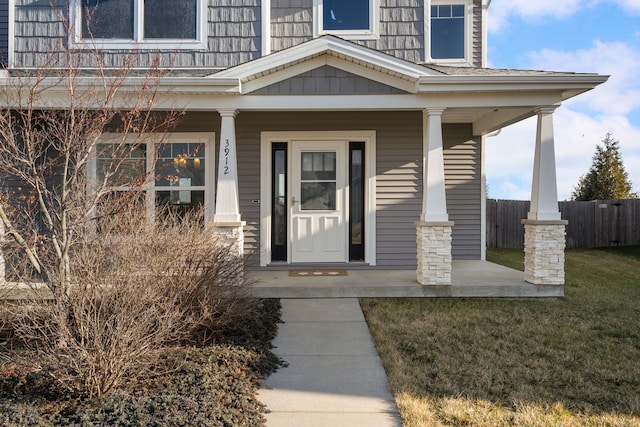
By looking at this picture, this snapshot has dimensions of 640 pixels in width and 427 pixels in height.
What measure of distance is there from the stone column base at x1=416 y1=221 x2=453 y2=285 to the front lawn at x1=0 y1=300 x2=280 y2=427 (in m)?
2.93

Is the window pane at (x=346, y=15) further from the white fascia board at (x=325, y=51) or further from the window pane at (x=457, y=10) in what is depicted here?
the white fascia board at (x=325, y=51)

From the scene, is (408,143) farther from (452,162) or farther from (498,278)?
(498,278)

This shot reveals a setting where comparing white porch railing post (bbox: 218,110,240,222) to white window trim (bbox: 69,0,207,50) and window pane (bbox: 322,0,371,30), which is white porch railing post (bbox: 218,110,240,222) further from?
window pane (bbox: 322,0,371,30)

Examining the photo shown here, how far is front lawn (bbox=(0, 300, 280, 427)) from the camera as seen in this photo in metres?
2.64

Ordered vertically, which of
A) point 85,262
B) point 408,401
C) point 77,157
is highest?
point 77,157

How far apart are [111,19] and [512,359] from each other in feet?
25.7

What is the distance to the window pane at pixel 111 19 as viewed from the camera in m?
7.21

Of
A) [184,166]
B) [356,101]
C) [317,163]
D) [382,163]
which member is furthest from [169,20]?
[382,163]

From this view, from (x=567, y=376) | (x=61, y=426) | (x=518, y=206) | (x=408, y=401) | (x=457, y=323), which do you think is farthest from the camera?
(x=518, y=206)

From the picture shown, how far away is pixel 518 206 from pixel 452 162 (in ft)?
23.7

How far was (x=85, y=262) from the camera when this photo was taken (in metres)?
3.27

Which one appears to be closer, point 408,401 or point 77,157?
point 408,401


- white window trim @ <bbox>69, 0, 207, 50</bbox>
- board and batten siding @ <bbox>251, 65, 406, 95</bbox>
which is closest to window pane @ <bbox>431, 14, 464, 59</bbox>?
board and batten siding @ <bbox>251, 65, 406, 95</bbox>

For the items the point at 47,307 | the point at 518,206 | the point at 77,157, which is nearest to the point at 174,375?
the point at 47,307
